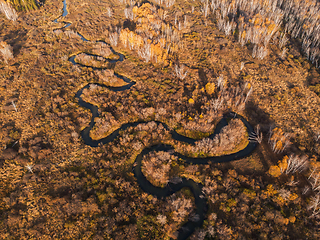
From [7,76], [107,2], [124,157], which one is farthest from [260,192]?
[107,2]

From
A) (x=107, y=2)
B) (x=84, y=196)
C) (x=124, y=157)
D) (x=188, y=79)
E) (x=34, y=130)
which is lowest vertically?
(x=84, y=196)

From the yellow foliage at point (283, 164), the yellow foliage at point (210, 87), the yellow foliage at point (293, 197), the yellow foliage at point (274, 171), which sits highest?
the yellow foliage at point (210, 87)

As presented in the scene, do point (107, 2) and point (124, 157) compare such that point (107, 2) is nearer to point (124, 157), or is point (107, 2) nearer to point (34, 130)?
point (34, 130)

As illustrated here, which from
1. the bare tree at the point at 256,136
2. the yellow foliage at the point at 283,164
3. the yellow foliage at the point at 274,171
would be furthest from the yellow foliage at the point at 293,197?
the bare tree at the point at 256,136

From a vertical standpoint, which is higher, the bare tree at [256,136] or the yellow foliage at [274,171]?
the bare tree at [256,136]

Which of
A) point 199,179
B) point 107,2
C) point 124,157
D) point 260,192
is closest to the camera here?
point 260,192

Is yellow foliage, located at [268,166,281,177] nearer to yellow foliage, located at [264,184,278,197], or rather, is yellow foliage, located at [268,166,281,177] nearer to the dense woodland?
the dense woodland

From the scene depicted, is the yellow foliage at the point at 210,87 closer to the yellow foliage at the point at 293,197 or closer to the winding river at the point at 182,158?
the winding river at the point at 182,158

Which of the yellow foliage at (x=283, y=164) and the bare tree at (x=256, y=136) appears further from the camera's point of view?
→ the bare tree at (x=256, y=136)
